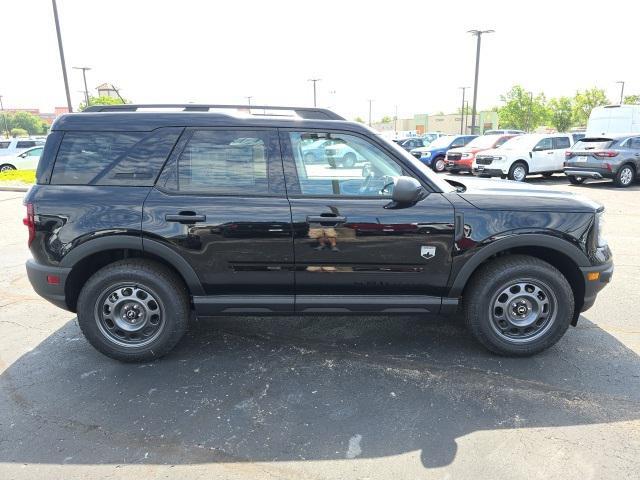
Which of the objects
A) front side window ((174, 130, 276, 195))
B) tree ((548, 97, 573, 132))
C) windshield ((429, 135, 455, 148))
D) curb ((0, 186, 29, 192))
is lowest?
curb ((0, 186, 29, 192))

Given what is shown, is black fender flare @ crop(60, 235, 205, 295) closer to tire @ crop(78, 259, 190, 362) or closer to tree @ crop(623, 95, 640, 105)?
tire @ crop(78, 259, 190, 362)

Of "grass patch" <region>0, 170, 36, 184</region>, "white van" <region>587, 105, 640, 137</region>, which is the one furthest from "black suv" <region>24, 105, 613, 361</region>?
"white van" <region>587, 105, 640, 137</region>

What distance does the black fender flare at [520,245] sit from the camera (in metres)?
3.33

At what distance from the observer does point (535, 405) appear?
2959mm

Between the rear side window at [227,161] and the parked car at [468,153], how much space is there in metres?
15.1

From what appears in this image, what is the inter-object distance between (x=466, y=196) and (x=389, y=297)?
95 centimetres

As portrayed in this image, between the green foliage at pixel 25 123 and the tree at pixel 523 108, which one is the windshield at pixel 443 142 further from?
the green foliage at pixel 25 123

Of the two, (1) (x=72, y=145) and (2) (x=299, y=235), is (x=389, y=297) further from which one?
(1) (x=72, y=145)

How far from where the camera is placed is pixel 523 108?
59.1 m

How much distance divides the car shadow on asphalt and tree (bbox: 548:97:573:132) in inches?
2583

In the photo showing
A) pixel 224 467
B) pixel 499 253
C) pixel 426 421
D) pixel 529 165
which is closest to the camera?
pixel 224 467

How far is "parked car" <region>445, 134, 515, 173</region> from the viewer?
17375mm

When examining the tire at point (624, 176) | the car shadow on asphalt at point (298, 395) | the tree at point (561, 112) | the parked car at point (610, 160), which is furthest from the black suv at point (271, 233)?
the tree at point (561, 112)

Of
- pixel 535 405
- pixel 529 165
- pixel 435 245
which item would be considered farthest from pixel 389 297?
pixel 529 165
